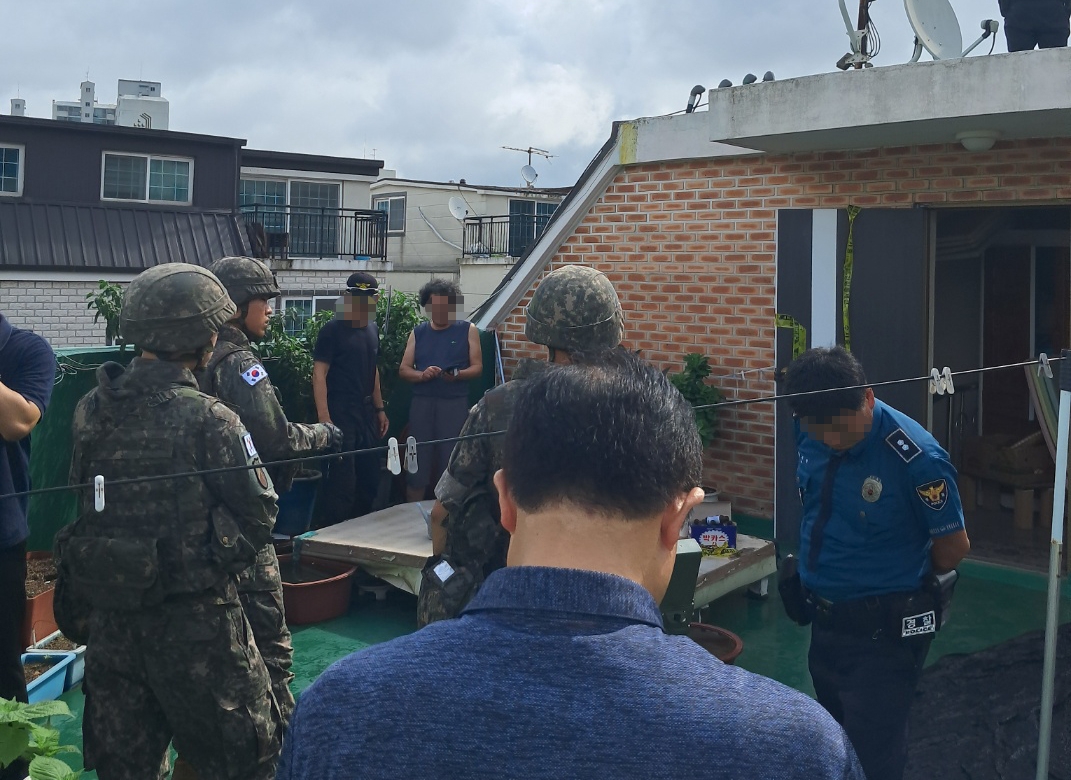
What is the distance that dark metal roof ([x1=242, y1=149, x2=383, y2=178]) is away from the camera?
25.3 m

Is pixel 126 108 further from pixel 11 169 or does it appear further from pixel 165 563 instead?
pixel 165 563

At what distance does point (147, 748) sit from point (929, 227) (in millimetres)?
5511

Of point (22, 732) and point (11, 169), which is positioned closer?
point (22, 732)

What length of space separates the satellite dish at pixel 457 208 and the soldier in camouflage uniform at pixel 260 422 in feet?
77.2

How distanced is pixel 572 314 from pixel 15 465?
2034 mm

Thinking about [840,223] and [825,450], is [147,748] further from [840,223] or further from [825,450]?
[840,223]

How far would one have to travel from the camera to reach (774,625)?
19.3 ft

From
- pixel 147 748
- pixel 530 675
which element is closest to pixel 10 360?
pixel 147 748

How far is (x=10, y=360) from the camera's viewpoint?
3.61 meters

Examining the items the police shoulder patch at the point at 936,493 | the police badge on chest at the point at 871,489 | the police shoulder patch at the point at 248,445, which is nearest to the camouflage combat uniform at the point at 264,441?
the police shoulder patch at the point at 248,445

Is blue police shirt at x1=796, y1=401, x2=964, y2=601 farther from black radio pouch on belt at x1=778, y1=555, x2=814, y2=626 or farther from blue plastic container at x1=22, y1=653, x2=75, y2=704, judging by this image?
blue plastic container at x1=22, y1=653, x2=75, y2=704

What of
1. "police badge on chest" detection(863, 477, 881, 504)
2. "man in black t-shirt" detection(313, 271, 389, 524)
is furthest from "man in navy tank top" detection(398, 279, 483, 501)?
"police badge on chest" detection(863, 477, 881, 504)

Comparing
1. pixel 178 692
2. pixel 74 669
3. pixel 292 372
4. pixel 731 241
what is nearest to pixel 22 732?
pixel 178 692

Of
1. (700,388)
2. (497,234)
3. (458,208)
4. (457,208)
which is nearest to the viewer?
(700,388)
